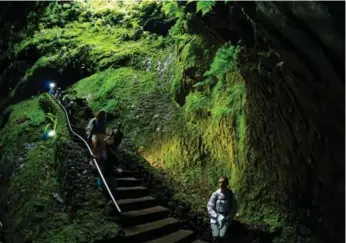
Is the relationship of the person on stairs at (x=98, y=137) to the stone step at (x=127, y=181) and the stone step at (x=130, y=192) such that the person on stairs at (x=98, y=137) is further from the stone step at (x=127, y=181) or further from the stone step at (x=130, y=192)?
the stone step at (x=127, y=181)

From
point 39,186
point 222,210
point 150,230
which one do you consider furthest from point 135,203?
point 39,186

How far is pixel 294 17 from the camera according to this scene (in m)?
5.52

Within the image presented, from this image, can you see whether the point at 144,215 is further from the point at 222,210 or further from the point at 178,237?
the point at 222,210

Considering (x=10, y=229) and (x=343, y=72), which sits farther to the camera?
(x=10, y=229)

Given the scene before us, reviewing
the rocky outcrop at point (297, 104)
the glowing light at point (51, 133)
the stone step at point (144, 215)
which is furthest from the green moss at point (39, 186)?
the rocky outcrop at point (297, 104)

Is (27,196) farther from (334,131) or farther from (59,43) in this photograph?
(59,43)

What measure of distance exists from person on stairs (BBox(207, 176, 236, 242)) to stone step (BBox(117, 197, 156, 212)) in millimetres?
1982

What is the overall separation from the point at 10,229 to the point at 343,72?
8.74 metres

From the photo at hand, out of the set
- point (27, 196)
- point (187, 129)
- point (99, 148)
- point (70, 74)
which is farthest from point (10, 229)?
point (70, 74)

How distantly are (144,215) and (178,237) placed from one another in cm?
89

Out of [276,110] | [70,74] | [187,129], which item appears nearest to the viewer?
[276,110]

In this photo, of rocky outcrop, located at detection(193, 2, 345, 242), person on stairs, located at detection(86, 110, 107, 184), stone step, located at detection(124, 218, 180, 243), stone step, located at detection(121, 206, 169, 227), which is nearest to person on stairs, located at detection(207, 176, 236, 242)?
stone step, located at detection(124, 218, 180, 243)

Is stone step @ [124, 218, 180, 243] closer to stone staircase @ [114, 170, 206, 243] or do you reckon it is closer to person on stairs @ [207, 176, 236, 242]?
stone staircase @ [114, 170, 206, 243]

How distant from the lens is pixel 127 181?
10.3 meters
